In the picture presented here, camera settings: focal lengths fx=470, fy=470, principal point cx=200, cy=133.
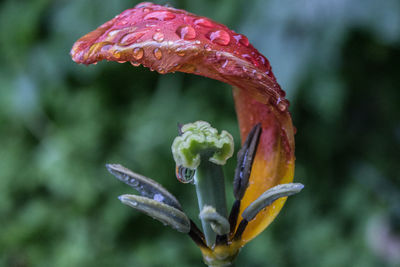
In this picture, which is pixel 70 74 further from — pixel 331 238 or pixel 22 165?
pixel 331 238

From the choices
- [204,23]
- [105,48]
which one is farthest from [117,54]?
[204,23]

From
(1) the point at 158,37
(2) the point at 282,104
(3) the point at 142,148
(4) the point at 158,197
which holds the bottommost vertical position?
(3) the point at 142,148

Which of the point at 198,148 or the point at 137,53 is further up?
the point at 137,53

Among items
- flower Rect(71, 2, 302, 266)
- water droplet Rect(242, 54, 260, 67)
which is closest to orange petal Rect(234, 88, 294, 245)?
flower Rect(71, 2, 302, 266)

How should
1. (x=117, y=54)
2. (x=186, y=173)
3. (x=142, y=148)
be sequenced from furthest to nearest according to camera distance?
(x=142, y=148) → (x=186, y=173) → (x=117, y=54)

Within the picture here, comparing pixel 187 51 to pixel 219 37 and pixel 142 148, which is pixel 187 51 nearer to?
pixel 219 37

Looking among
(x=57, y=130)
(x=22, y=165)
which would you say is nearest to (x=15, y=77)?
(x=57, y=130)
